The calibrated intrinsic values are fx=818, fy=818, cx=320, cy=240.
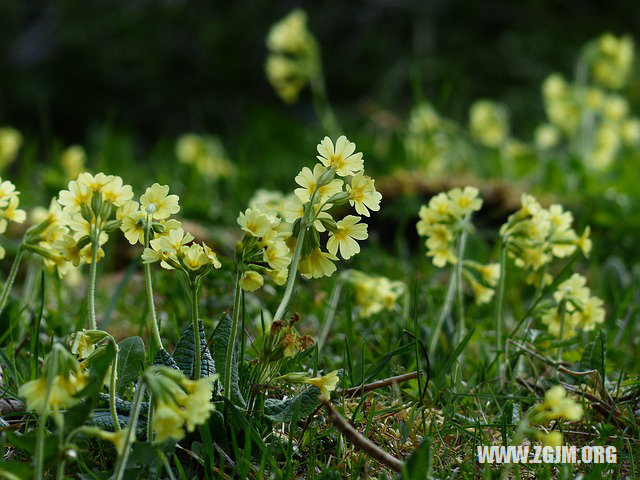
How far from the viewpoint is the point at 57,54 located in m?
5.83

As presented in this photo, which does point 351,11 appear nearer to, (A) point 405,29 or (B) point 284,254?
(A) point 405,29

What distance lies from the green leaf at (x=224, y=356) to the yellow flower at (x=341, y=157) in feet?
1.15

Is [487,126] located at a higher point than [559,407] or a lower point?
higher

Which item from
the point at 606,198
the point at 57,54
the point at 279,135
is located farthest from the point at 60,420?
the point at 57,54

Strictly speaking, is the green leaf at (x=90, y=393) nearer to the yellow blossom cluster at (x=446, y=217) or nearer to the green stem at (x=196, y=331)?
the green stem at (x=196, y=331)

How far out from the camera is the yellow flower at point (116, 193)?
4.59 feet

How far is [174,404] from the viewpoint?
3.73ft

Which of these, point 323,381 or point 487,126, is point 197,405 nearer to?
point 323,381

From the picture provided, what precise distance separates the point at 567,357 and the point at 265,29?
461 cm

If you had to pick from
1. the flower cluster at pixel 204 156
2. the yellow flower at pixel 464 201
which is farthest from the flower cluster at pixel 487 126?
the yellow flower at pixel 464 201

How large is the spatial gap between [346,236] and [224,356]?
0.33 meters

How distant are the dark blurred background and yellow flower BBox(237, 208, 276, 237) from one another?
4.42m

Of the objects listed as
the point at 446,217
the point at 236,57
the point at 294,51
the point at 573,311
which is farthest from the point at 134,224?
the point at 236,57

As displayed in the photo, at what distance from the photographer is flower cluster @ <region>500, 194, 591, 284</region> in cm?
173
